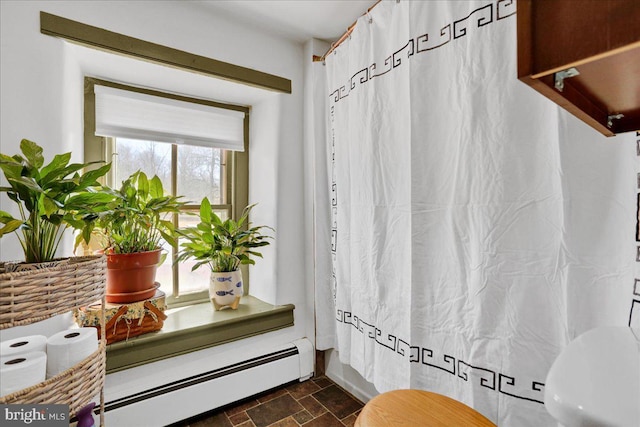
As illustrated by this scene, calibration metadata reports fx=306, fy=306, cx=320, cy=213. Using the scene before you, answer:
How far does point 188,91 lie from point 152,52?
392 mm

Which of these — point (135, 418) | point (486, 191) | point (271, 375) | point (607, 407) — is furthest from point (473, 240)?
point (135, 418)

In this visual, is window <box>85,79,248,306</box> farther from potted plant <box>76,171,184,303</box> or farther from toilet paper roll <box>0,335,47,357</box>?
toilet paper roll <box>0,335,47,357</box>

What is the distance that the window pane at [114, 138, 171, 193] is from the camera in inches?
71.1

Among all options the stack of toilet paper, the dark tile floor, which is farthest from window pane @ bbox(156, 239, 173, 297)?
the stack of toilet paper

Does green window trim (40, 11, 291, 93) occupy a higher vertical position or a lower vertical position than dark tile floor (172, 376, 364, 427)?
higher

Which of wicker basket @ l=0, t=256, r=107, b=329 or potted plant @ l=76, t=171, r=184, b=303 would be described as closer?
wicker basket @ l=0, t=256, r=107, b=329

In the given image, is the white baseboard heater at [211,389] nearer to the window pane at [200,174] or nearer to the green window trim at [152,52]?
the window pane at [200,174]

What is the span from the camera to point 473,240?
3.33 ft

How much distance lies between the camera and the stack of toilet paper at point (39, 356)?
82cm

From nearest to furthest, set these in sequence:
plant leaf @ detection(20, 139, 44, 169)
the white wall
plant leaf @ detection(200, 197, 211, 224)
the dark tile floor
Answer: plant leaf @ detection(20, 139, 44, 169), the white wall, the dark tile floor, plant leaf @ detection(200, 197, 211, 224)

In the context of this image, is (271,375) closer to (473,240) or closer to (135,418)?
(135,418)

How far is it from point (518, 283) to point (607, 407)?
618 millimetres

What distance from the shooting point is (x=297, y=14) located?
169 centimetres

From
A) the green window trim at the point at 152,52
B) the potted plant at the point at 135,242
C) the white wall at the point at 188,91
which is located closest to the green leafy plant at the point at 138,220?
the potted plant at the point at 135,242
